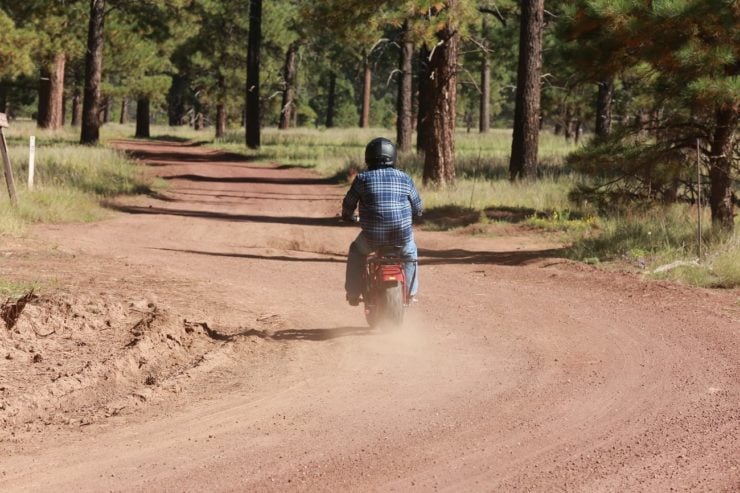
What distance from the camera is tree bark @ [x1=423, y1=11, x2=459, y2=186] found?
2236 cm

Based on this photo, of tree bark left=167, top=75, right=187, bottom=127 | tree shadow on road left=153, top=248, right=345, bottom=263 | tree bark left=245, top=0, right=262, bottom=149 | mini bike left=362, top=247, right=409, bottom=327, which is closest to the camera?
mini bike left=362, top=247, right=409, bottom=327

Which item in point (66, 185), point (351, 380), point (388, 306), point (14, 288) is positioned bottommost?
point (351, 380)

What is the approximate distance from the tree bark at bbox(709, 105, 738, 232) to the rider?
21.7 ft

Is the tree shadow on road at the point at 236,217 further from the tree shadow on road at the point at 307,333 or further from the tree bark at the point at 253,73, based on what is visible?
the tree bark at the point at 253,73

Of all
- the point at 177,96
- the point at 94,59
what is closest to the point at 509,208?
the point at 94,59

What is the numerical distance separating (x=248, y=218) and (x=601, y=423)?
47.6 feet

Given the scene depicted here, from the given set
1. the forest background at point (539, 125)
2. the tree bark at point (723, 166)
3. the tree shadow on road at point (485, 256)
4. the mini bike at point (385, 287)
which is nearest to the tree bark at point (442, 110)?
the forest background at point (539, 125)

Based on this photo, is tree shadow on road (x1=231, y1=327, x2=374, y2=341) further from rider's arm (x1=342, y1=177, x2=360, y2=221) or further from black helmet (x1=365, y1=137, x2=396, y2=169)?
black helmet (x1=365, y1=137, x2=396, y2=169)

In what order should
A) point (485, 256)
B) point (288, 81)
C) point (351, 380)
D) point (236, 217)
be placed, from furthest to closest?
point (288, 81)
point (236, 217)
point (485, 256)
point (351, 380)

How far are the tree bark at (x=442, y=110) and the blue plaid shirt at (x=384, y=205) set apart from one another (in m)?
13.3

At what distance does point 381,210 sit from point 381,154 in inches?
20.1

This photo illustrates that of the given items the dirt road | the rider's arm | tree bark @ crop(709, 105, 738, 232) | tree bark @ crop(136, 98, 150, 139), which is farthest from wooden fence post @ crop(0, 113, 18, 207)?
tree bark @ crop(136, 98, 150, 139)

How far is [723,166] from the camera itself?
14273 millimetres

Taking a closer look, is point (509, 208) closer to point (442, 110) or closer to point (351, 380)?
point (442, 110)
